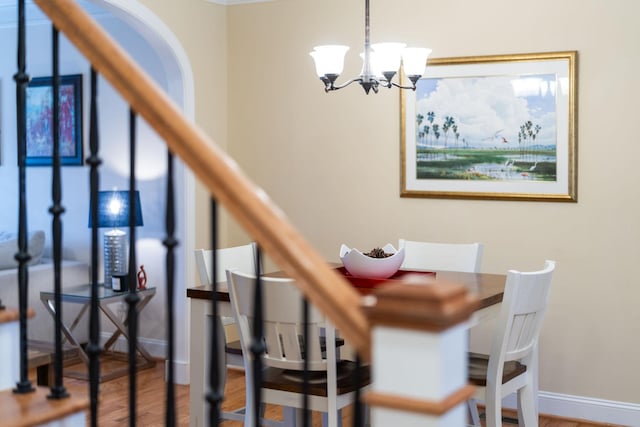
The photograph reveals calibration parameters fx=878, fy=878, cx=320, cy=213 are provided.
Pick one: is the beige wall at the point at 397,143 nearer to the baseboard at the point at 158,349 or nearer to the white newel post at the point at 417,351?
the baseboard at the point at 158,349

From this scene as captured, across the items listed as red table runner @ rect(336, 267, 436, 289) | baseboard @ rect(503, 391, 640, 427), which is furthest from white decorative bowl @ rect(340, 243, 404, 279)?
baseboard @ rect(503, 391, 640, 427)

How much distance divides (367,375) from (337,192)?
6.89 ft

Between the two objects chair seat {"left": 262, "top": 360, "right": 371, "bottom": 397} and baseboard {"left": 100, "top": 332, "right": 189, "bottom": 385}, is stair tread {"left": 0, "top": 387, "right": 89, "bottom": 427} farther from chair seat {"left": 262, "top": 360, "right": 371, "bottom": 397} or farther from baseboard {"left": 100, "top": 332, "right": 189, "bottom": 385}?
baseboard {"left": 100, "top": 332, "right": 189, "bottom": 385}

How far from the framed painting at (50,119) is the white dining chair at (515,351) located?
3964 millimetres

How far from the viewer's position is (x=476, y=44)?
4.94 m

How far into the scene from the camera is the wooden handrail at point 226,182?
55.7 inches

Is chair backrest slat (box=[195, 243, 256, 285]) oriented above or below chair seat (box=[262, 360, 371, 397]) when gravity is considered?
above

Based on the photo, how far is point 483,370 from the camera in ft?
11.7

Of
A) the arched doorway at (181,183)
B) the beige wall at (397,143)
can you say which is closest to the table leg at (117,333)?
the arched doorway at (181,183)

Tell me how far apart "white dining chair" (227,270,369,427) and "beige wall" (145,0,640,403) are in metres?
1.78

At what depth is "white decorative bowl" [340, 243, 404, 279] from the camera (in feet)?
12.5

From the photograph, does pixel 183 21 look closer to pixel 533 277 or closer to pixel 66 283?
pixel 66 283

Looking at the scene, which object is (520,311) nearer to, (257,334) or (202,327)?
(202,327)

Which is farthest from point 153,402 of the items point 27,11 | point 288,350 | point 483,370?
point 27,11
